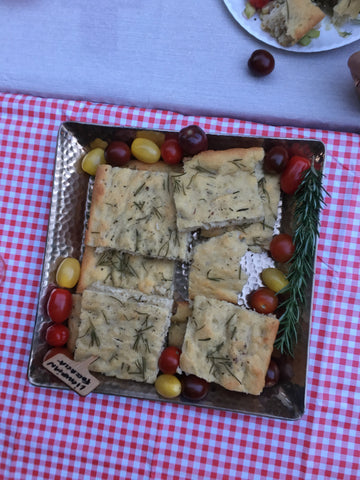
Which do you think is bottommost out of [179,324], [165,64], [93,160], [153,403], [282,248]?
[153,403]

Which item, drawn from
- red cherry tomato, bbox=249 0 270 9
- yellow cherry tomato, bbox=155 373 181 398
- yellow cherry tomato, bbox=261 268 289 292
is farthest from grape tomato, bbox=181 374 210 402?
red cherry tomato, bbox=249 0 270 9

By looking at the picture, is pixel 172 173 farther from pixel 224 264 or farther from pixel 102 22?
pixel 102 22

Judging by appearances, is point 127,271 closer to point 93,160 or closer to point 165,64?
point 93,160

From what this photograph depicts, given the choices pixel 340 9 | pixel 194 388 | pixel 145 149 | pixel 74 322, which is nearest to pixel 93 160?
pixel 145 149

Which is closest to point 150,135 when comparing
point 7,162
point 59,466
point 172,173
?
point 172,173

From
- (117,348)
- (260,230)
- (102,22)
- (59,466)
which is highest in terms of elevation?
(102,22)

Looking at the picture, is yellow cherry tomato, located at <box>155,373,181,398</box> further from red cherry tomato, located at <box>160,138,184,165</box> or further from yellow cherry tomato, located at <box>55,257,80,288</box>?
red cherry tomato, located at <box>160,138,184,165</box>
